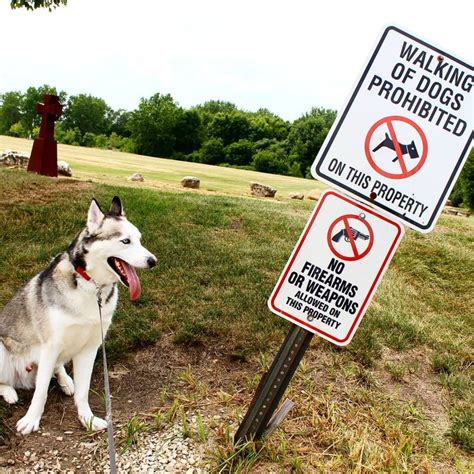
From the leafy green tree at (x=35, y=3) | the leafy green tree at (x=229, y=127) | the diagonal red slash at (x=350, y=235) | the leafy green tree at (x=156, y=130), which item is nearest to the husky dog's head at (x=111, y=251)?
the diagonal red slash at (x=350, y=235)

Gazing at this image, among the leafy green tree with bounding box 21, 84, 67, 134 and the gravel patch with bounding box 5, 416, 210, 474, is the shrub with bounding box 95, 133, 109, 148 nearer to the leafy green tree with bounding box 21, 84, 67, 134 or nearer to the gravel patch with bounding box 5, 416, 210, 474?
the leafy green tree with bounding box 21, 84, 67, 134

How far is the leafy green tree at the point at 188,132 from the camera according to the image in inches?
2329

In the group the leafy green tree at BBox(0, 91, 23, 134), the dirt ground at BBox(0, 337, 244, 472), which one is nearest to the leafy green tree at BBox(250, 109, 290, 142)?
the leafy green tree at BBox(0, 91, 23, 134)

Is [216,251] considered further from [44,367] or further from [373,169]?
[373,169]

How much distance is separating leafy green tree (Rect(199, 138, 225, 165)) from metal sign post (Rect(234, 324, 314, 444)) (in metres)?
53.0

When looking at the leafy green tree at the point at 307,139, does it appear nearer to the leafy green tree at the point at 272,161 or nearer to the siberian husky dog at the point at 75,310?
the leafy green tree at the point at 272,161

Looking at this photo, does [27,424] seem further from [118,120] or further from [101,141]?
[118,120]

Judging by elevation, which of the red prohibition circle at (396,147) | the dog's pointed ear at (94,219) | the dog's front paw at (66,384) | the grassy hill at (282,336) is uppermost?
the red prohibition circle at (396,147)

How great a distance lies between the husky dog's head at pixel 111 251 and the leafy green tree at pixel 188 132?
188 ft

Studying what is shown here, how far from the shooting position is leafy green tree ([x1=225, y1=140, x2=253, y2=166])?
5441 centimetres

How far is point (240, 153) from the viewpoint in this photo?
54.5 metres

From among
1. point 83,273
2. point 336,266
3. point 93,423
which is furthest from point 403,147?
point 93,423

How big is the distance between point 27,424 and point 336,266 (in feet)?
7.70

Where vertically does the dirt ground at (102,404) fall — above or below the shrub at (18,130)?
above
